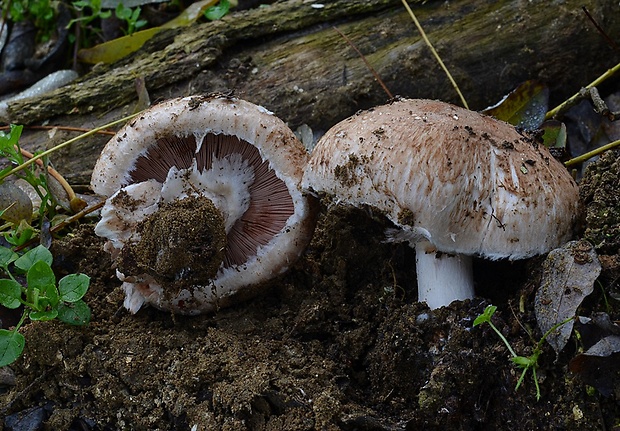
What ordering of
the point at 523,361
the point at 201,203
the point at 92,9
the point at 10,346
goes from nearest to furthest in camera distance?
the point at 523,361 < the point at 10,346 < the point at 201,203 < the point at 92,9

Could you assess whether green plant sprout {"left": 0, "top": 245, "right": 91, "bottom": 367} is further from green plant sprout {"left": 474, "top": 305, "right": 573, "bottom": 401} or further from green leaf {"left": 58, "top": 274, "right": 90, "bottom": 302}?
green plant sprout {"left": 474, "top": 305, "right": 573, "bottom": 401}

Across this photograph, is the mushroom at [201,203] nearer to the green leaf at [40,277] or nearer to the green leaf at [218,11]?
the green leaf at [40,277]

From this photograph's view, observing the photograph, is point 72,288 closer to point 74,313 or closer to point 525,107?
point 74,313

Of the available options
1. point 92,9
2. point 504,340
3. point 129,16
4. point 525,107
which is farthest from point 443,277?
point 92,9

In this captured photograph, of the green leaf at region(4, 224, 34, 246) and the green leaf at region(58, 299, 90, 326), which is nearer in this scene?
the green leaf at region(58, 299, 90, 326)

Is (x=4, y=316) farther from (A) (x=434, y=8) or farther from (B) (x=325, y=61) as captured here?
(A) (x=434, y=8)

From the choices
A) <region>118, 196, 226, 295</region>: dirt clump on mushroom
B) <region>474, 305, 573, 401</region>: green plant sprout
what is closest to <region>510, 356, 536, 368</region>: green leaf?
<region>474, 305, 573, 401</region>: green plant sprout
